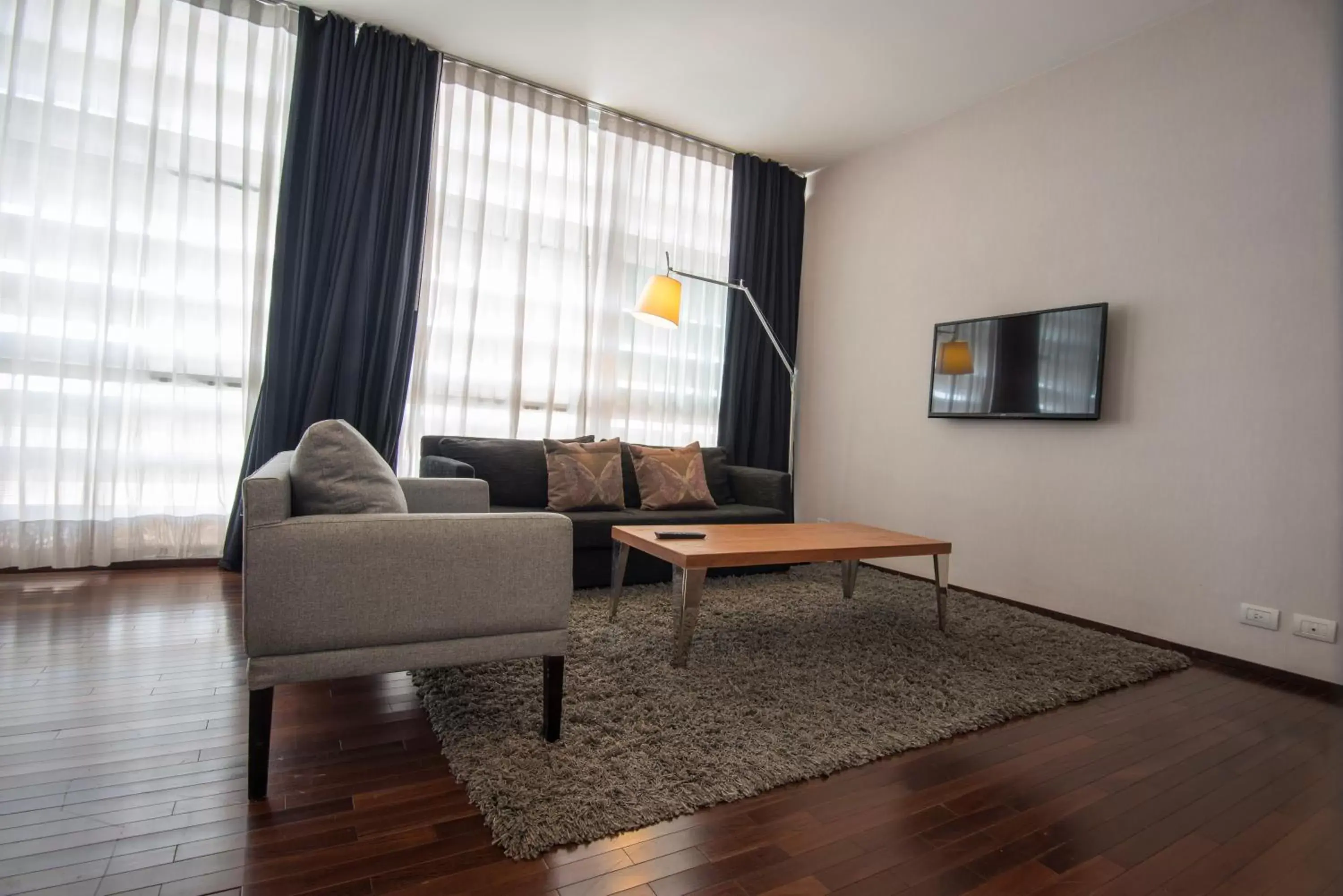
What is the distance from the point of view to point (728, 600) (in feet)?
10.6


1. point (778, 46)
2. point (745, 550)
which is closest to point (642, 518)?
point (745, 550)

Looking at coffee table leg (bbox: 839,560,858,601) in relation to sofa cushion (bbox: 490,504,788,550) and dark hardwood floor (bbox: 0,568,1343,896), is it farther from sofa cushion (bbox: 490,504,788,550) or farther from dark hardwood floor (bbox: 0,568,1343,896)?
dark hardwood floor (bbox: 0,568,1343,896)

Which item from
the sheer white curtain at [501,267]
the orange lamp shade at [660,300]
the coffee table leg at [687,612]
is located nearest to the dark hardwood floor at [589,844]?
the coffee table leg at [687,612]

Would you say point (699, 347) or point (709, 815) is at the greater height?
point (699, 347)

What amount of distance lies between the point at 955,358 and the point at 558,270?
8.58 ft

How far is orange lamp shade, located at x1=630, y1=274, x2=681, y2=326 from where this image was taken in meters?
3.65

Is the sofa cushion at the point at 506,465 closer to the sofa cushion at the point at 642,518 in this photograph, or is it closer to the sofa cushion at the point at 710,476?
the sofa cushion at the point at 642,518

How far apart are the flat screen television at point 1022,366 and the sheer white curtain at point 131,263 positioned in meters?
4.01

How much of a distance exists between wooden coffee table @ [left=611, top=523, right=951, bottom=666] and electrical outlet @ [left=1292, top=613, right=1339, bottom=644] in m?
1.34

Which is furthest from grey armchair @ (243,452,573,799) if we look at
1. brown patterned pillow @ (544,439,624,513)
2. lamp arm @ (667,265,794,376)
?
lamp arm @ (667,265,794,376)

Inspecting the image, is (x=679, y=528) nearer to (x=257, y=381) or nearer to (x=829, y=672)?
(x=829, y=672)

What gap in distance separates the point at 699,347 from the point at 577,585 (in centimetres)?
231

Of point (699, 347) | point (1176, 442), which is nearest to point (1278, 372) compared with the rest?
point (1176, 442)

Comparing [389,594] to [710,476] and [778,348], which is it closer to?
[710,476]
